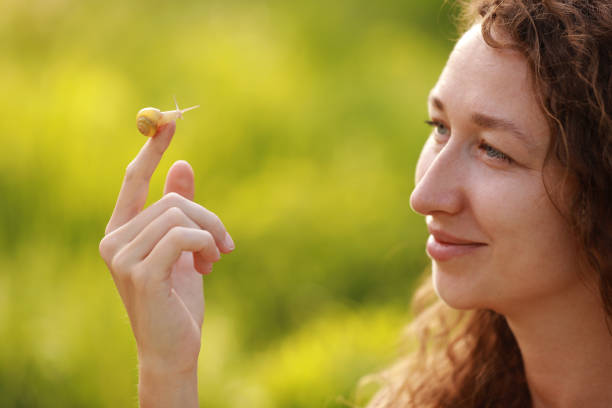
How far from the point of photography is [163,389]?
1517 mm

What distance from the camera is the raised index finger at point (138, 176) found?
1.55 metres

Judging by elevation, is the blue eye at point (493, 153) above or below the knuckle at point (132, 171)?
below

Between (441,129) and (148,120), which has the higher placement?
(148,120)

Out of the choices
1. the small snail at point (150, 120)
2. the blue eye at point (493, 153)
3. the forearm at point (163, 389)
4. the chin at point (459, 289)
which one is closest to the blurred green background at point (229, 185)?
the chin at point (459, 289)

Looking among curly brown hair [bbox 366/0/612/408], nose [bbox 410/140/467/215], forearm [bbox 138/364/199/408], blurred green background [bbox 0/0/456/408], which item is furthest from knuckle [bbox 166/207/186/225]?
blurred green background [bbox 0/0/456/408]

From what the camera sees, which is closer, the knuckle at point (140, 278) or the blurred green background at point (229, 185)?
the knuckle at point (140, 278)

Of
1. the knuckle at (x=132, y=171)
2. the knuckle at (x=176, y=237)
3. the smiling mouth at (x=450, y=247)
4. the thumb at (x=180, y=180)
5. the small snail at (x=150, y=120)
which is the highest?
the small snail at (x=150, y=120)

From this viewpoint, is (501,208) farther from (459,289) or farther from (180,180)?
(180,180)

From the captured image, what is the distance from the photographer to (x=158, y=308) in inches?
58.2

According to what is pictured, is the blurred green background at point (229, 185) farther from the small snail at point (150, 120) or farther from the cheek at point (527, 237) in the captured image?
the small snail at point (150, 120)

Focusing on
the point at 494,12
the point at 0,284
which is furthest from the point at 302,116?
the point at 494,12

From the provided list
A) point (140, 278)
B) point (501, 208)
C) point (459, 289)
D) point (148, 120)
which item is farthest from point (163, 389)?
point (501, 208)

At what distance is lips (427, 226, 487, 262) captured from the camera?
1.64 m

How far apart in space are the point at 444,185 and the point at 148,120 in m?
0.63
